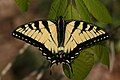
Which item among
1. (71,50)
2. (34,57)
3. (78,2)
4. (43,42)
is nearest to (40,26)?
(43,42)

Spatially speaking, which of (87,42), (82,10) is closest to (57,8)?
(82,10)

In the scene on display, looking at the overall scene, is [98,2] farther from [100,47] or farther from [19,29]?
[19,29]

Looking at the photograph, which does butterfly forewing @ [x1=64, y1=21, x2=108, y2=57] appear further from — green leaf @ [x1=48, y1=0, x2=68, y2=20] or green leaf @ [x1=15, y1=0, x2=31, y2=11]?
green leaf @ [x1=15, y1=0, x2=31, y2=11]

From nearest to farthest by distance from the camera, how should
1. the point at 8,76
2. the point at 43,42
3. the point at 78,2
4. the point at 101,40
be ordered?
the point at 78,2 < the point at 101,40 < the point at 43,42 < the point at 8,76

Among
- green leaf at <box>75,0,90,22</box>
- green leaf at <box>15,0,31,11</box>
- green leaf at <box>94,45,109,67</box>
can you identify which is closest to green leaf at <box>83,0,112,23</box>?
green leaf at <box>75,0,90,22</box>

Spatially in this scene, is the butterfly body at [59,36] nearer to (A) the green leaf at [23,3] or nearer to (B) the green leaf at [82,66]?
(B) the green leaf at [82,66]

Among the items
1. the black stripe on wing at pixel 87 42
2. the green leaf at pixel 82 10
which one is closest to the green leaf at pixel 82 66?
the black stripe on wing at pixel 87 42
